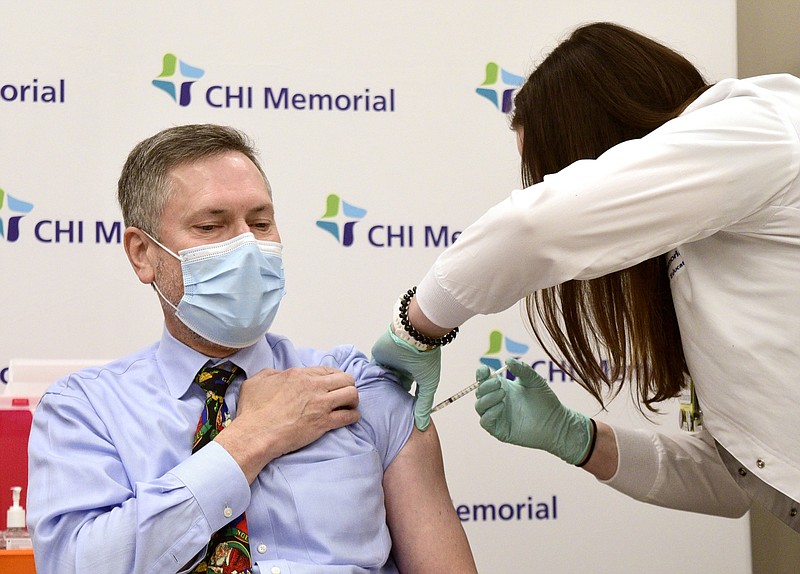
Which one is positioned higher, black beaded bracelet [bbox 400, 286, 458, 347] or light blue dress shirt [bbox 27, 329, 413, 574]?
black beaded bracelet [bbox 400, 286, 458, 347]

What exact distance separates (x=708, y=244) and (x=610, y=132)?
0.28m

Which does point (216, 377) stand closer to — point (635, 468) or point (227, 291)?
point (227, 291)

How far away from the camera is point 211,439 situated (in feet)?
5.41

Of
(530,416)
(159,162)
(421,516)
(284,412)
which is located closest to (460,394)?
(530,416)

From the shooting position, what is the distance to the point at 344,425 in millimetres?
1724

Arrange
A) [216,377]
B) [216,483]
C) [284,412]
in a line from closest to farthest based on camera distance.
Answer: [216,483] → [284,412] → [216,377]

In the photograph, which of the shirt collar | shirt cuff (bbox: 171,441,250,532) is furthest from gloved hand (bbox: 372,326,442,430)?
shirt cuff (bbox: 171,441,250,532)

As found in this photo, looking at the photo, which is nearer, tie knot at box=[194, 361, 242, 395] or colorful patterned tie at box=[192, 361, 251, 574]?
colorful patterned tie at box=[192, 361, 251, 574]

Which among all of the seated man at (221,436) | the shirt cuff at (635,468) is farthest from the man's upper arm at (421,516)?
the shirt cuff at (635,468)

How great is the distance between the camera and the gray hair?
5.91 ft

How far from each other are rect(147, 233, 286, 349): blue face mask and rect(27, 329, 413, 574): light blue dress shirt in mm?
66

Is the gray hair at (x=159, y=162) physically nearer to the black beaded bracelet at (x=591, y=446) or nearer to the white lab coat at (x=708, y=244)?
the white lab coat at (x=708, y=244)

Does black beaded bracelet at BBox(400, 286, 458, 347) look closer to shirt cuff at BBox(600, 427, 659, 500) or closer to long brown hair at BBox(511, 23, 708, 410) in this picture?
long brown hair at BBox(511, 23, 708, 410)

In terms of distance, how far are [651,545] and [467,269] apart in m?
2.03
